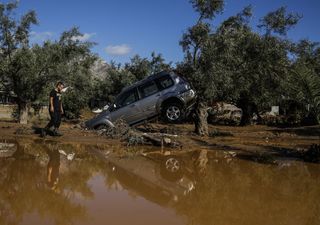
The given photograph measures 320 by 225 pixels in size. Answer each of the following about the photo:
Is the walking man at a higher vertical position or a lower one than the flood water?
higher

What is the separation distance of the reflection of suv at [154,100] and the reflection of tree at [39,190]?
5.65m

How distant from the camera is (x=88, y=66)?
25.2 m

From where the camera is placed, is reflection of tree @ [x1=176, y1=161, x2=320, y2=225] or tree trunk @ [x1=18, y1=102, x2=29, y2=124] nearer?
reflection of tree @ [x1=176, y1=161, x2=320, y2=225]

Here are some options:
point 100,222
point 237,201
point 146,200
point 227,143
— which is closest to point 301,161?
point 227,143

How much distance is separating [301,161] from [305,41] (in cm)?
2659

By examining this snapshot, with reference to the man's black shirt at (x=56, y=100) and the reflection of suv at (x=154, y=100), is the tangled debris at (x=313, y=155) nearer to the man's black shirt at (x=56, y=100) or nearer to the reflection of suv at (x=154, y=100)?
the reflection of suv at (x=154, y=100)

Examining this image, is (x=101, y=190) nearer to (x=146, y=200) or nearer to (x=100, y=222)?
(x=146, y=200)

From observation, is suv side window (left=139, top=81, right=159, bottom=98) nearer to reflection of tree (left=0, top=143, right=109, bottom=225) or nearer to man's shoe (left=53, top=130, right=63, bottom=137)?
man's shoe (left=53, top=130, right=63, bottom=137)

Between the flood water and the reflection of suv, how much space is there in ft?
15.1

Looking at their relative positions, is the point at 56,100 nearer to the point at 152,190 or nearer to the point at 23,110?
the point at 152,190

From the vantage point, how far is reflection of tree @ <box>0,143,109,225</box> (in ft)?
16.6

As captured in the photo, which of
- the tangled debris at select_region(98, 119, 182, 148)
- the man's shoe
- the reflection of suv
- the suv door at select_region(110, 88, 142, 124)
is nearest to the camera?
the tangled debris at select_region(98, 119, 182, 148)

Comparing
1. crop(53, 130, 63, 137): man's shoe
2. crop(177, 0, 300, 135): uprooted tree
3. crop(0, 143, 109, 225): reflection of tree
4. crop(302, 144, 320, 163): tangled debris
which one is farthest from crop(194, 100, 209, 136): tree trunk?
crop(0, 143, 109, 225): reflection of tree

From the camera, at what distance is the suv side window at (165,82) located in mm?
14859
